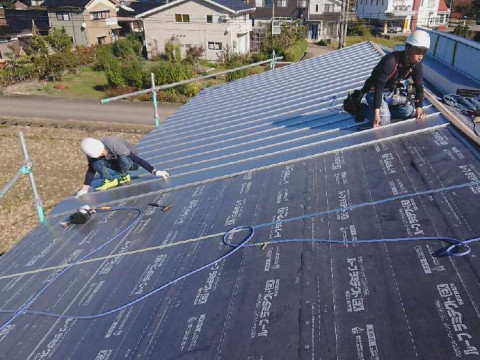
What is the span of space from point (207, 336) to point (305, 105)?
729 cm

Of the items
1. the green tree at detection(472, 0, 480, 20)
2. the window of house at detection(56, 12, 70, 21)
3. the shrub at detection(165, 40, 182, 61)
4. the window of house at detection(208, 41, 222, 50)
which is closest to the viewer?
the window of house at detection(208, 41, 222, 50)

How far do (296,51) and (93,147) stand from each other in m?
33.6

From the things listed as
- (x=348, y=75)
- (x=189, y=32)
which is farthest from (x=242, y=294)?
(x=189, y=32)

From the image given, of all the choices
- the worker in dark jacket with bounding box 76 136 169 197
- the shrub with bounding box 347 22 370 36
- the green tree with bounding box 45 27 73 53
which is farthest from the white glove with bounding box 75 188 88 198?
the shrub with bounding box 347 22 370 36

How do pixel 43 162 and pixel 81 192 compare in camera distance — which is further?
pixel 43 162

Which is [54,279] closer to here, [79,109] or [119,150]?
[119,150]

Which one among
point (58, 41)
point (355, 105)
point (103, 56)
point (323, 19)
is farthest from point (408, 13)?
point (355, 105)

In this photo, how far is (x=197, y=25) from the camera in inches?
1474

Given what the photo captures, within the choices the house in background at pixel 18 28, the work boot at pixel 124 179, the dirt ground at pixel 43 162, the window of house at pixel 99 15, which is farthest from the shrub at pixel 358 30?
the work boot at pixel 124 179

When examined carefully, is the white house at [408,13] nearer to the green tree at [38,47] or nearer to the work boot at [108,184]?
the green tree at [38,47]

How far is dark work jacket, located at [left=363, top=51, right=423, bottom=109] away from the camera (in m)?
6.04

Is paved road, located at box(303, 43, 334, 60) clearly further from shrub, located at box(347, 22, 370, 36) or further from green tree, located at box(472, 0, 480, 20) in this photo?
green tree, located at box(472, 0, 480, 20)

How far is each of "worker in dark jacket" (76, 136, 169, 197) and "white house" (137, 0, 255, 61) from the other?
105ft

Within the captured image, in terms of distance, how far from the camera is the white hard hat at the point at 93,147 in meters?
6.78
